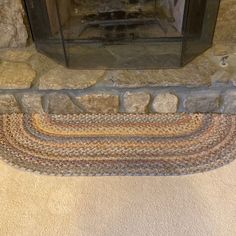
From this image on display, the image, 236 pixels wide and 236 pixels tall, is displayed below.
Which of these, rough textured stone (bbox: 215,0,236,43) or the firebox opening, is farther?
the firebox opening

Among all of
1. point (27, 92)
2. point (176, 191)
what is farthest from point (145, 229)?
point (27, 92)

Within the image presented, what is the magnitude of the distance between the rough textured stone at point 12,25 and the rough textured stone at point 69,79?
0.26 m

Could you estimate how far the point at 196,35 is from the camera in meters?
1.37

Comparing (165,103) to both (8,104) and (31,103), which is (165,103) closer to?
(31,103)

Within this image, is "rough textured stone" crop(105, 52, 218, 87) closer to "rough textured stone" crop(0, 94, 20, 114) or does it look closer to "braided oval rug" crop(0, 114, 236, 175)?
"braided oval rug" crop(0, 114, 236, 175)

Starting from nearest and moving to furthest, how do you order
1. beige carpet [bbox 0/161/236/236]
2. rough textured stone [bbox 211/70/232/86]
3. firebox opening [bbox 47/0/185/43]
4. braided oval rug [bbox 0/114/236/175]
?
beige carpet [bbox 0/161/236/236]
braided oval rug [bbox 0/114/236/175]
rough textured stone [bbox 211/70/232/86]
firebox opening [bbox 47/0/185/43]

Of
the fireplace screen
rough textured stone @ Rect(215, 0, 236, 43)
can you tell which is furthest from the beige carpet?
rough textured stone @ Rect(215, 0, 236, 43)

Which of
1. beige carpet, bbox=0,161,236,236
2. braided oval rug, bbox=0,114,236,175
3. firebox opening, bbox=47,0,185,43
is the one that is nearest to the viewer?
beige carpet, bbox=0,161,236,236

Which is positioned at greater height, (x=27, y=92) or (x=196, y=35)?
(x=196, y=35)

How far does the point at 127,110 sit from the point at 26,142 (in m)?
0.45

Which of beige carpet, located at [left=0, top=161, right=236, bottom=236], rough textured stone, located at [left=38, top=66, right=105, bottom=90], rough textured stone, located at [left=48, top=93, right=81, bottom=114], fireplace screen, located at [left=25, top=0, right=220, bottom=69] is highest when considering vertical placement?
fireplace screen, located at [left=25, top=0, right=220, bottom=69]

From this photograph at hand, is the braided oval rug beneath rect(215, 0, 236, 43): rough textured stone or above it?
beneath

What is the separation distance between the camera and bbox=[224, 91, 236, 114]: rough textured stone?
1.29 meters

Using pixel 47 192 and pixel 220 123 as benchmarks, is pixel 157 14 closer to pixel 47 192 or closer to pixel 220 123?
pixel 220 123
